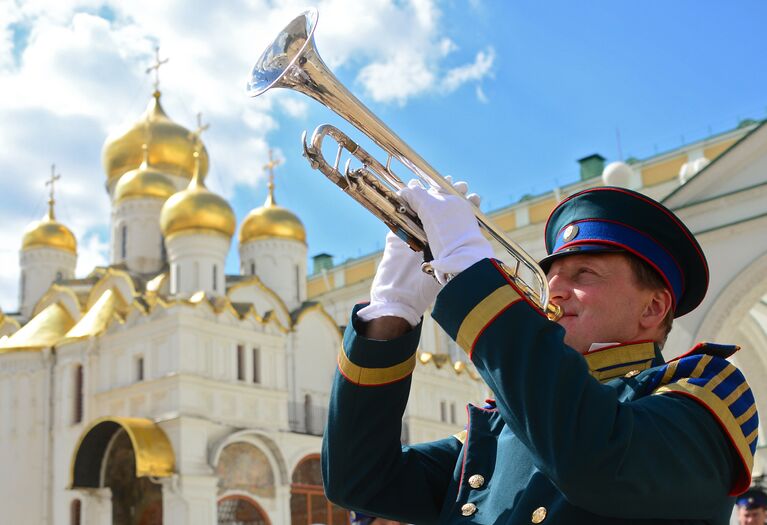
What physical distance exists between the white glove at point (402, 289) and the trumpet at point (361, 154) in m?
0.04

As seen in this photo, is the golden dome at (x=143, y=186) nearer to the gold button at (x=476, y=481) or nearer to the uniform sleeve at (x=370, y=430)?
the uniform sleeve at (x=370, y=430)

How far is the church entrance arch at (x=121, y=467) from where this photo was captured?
741 inches

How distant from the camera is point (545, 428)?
1.63 m

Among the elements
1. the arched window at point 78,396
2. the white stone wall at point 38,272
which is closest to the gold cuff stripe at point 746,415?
the arched window at point 78,396

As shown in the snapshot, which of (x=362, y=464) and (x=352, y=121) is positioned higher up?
(x=352, y=121)

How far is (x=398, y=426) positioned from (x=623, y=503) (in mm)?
595

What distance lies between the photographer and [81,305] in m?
24.4

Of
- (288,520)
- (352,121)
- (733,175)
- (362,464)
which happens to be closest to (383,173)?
(352,121)

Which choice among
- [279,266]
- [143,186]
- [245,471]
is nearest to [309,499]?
[245,471]

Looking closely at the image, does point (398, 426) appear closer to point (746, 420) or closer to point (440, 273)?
point (440, 273)

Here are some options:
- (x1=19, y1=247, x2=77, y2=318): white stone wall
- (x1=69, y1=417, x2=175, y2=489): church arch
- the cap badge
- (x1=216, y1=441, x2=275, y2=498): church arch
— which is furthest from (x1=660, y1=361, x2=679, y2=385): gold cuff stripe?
(x1=19, y1=247, x2=77, y2=318): white stone wall

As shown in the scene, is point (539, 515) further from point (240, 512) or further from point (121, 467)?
point (121, 467)

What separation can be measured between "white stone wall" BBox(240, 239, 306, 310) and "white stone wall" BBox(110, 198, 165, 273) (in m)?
2.65

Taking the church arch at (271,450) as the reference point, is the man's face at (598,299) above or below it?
below
